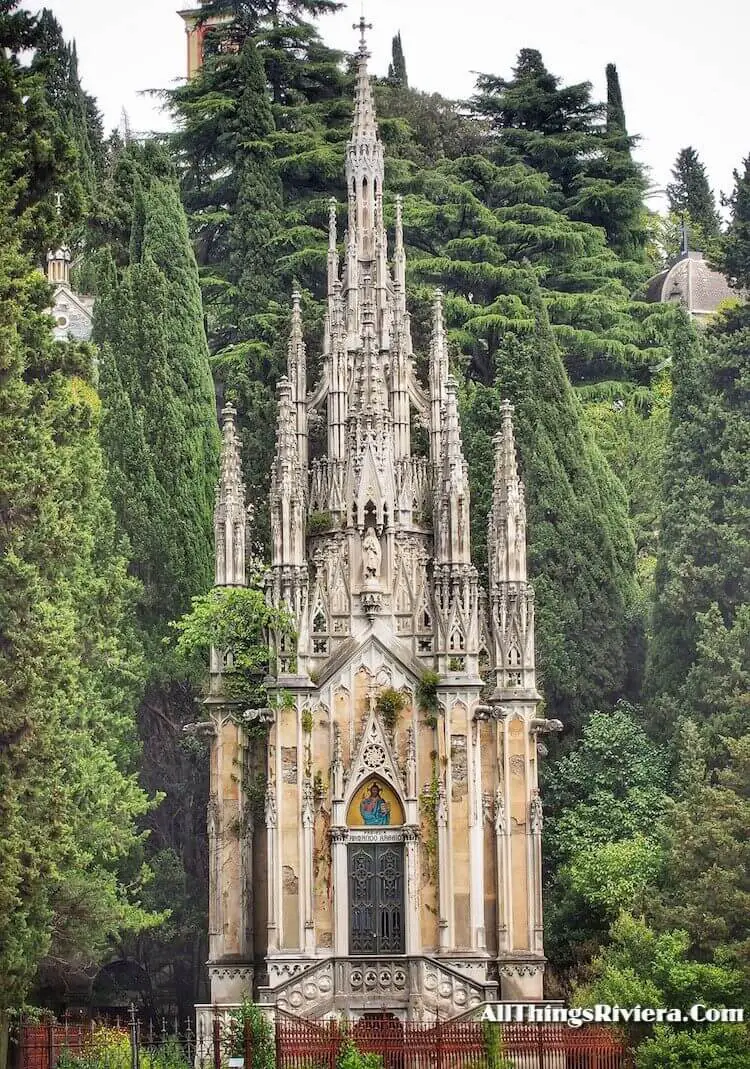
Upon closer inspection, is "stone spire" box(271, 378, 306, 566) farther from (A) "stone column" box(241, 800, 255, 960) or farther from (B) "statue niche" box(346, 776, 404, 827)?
(A) "stone column" box(241, 800, 255, 960)

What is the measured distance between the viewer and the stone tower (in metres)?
42.0

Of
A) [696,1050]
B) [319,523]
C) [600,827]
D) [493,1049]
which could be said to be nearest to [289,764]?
[319,523]

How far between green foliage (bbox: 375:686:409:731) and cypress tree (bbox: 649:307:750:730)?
7.40 m

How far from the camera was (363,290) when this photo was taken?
45906 mm

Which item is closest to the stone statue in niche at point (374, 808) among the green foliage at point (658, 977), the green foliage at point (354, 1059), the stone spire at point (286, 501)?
the stone spire at point (286, 501)

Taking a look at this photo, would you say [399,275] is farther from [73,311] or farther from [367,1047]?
[73,311]

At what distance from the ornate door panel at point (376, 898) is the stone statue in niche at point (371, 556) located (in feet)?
14.5

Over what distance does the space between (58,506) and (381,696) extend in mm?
6209

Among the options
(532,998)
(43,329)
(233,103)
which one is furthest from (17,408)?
(233,103)

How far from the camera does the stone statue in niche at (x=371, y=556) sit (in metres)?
42.8

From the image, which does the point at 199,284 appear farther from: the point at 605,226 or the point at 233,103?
the point at 605,226

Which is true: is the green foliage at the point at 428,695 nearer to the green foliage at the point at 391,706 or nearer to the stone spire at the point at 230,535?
the green foliage at the point at 391,706

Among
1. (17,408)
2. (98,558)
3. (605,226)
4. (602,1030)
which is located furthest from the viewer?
(605,226)

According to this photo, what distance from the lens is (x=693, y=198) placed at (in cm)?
7850
